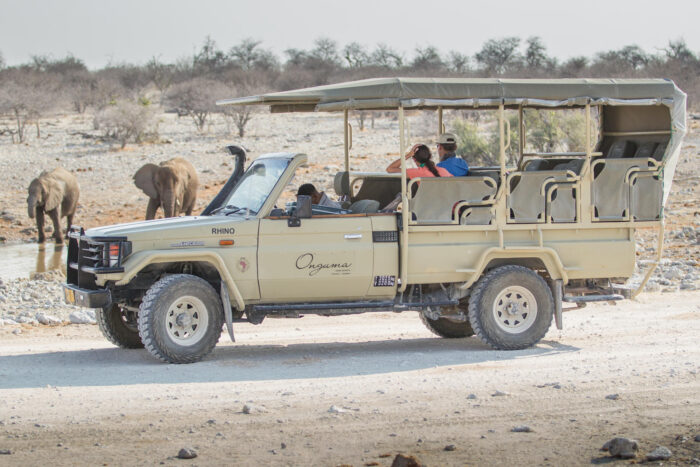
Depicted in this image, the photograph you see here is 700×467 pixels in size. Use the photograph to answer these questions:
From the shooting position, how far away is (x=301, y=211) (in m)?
9.05

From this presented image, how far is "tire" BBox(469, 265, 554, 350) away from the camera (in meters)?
9.57

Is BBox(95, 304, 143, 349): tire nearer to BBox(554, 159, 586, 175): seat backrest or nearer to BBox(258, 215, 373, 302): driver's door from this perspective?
BBox(258, 215, 373, 302): driver's door

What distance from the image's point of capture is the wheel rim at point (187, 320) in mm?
8898

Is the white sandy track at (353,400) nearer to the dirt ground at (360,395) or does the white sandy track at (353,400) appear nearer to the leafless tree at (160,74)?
the dirt ground at (360,395)

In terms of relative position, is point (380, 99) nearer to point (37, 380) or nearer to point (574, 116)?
point (37, 380)

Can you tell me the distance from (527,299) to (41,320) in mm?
6042

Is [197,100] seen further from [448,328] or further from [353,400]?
[353,400]

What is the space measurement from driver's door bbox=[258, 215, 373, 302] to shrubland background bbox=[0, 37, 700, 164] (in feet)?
59.2

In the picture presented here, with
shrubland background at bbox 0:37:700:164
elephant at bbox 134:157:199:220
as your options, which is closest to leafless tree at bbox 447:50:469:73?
shrubland background at bbox 0:37:700:164

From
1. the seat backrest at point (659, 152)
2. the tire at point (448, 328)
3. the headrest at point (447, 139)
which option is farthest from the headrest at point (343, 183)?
the seat backrest at point (659, 152)

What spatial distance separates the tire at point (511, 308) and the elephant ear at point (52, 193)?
16040mm

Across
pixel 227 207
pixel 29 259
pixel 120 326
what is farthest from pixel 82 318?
pixel 29 259

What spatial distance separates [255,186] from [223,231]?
68cm

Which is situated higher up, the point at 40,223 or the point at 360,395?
the point at 40,223
